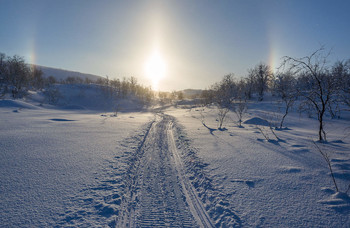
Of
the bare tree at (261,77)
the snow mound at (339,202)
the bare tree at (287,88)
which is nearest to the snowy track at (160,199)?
the snow mound at (339,202)

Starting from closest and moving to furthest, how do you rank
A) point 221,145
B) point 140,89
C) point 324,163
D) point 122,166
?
point 324,163 → point 122,166 → point 221,145 → point 140,89

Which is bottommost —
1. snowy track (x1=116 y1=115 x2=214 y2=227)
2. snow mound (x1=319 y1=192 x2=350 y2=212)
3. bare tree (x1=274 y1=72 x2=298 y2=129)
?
snowy track (x1=116 y1=115 x2=214 y2=227)

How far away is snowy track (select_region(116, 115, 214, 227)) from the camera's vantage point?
2863 millimetres

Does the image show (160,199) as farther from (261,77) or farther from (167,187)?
(261,77)

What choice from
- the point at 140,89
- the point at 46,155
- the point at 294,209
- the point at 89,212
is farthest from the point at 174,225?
the point at 140,89

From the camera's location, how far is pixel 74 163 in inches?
188

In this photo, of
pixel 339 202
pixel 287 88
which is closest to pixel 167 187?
pixel 339 202

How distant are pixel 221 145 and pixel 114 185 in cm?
522

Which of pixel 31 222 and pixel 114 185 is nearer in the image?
pixel 31 222

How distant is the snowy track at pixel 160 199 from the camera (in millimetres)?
2863

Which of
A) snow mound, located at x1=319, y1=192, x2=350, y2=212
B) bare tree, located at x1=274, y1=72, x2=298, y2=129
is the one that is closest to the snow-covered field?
snow mound, located at x1=319, y1=192, x2=350, y2=212

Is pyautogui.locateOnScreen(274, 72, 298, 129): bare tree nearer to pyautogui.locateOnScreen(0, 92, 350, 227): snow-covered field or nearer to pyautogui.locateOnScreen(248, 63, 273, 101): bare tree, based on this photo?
pyautogui.locateOnScreen(0, 92, 350, 227): snow-covered field

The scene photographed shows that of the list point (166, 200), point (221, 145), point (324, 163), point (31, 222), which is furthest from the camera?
point (221, 145)

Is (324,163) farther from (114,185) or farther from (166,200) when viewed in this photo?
(114,185)
